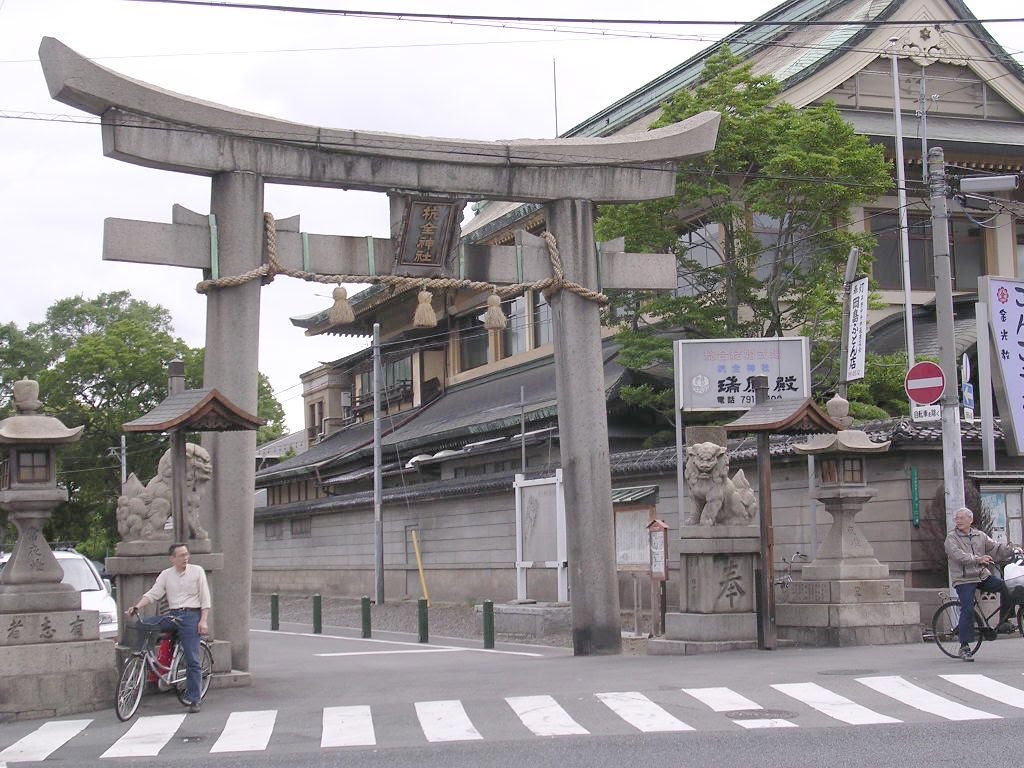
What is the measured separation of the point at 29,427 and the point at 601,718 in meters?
6.88

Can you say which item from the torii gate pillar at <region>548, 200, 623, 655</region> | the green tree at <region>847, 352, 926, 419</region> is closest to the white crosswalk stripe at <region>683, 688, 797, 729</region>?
the torii gate pillar at <region>548, 200, 623, 655</region>

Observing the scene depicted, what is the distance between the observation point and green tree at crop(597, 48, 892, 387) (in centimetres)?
2605

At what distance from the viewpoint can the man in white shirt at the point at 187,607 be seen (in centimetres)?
1300

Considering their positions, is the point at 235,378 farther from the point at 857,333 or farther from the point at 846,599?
the point at 857,333

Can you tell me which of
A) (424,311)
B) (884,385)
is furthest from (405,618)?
(424,311)

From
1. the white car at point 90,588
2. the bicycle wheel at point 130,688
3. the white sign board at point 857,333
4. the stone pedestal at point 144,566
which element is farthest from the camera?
the white sign board at point 857,333

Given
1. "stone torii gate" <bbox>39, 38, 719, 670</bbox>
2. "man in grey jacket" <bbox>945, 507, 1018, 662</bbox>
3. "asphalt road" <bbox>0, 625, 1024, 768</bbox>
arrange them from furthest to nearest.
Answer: "stone torii gate" <bbox>39, 38, 719, 670</bbox>
"man in grey jacket" <bbox>945, 507, 1018, 662</bbox>
"asphalt road" <bbox>0, 625, 1024, 768</bbox>

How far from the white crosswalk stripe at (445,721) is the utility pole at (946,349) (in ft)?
28.3

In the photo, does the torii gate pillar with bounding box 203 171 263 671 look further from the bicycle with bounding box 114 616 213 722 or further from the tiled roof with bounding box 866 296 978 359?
the tiled roof with bounding box 866 296 978 359

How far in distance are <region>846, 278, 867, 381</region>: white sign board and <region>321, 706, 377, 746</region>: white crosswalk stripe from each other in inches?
485

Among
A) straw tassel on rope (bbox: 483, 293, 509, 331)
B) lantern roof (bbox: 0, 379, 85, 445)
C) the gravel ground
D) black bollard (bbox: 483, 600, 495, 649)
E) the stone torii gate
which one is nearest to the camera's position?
lantern roof (bbox: 0, 379, 85, 445)

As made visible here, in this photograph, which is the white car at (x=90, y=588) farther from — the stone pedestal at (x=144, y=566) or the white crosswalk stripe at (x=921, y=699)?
the white crosswalk stripe at (x=921, y=699)

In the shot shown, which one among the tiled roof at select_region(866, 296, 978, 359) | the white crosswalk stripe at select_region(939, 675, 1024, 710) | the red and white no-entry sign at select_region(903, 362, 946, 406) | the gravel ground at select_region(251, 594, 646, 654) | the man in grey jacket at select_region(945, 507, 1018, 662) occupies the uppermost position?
the tiled roof at select_region(866, 296, 978, 359)

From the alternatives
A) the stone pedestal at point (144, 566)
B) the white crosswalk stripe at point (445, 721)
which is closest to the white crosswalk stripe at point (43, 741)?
the stone pedestal at point (144, 566)
